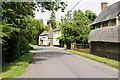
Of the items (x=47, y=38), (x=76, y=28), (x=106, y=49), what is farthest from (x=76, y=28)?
(x=47, y=38)

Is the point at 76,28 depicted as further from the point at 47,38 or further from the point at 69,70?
the point at 47,38

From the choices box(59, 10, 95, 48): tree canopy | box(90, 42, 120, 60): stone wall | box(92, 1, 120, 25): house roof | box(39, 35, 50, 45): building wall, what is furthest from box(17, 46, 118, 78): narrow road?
box(39, 35, 50, 45): building wall

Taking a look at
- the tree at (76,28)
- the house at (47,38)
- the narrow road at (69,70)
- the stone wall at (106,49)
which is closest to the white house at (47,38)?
the house at (47,38)

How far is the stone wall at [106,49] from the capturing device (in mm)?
15125

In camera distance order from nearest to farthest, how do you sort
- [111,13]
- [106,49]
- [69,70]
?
[69,70] → [106,49] → [111,13]

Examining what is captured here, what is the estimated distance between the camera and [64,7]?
57.5 ft

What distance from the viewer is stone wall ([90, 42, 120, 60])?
49.6 ft

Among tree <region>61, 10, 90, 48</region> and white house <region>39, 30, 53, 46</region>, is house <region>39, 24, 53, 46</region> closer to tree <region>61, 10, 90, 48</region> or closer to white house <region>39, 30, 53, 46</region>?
white house <region>39, 30, 53, 46</region>

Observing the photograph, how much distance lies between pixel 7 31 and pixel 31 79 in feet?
11.5

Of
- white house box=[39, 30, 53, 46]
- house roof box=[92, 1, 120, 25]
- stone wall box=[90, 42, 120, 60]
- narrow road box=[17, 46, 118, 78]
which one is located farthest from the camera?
white house box=[39, 30, 53, 46]

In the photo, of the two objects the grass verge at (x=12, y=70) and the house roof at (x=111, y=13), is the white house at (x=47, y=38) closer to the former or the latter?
the house roof at (x=111, y=13)

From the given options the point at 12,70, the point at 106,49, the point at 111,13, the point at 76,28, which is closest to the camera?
the point at 12,70

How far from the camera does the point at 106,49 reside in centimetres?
1733

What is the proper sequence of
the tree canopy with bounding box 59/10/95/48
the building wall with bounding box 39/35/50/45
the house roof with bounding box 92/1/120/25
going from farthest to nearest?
the building wall with bounding box 39/35/50/45
the tree canopy with bounding box 59/10/95/48
the house roof with bounding box 92/1/120/25
